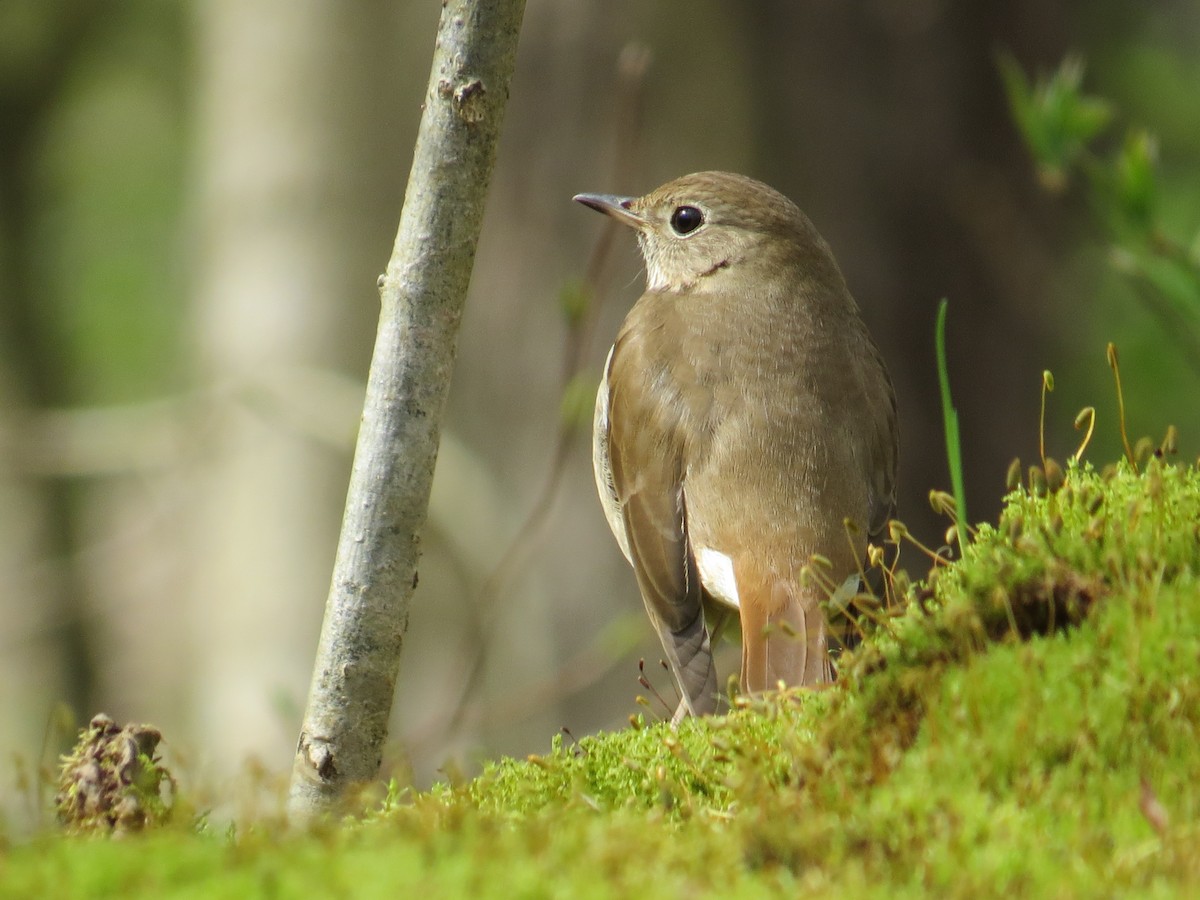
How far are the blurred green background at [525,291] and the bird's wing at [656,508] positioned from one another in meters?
1.02

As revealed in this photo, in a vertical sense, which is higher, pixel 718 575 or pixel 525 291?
pixel 525 291

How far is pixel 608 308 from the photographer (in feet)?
21.1

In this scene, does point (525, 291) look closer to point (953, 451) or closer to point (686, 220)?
point (686, 220)

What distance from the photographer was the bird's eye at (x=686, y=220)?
479 cm

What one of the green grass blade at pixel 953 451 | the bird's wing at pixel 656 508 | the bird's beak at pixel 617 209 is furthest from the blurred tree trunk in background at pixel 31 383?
the green grass blade at pixel 953 451

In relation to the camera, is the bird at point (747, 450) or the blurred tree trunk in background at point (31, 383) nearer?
the bird at point (747, 450)

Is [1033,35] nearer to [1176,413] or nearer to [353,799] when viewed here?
[1176,413]

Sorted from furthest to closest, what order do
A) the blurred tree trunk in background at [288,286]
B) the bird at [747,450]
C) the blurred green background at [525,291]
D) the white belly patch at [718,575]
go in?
the blurred tree trunk in background at [288,286] → the blurred green background at [525,291] → the white belly patch at [718,575] → the bird at [747,450]

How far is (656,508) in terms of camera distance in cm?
399

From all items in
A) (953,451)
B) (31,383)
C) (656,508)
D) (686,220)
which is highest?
(686,220)

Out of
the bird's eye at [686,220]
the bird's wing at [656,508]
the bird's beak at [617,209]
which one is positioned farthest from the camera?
the bird's beak at [617,209]

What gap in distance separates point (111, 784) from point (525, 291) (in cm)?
464

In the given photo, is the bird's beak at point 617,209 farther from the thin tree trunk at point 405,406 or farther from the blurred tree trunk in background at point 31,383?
the blurred tree trunk in background at point 31,383

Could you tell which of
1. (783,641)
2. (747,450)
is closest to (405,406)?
(783,641)
